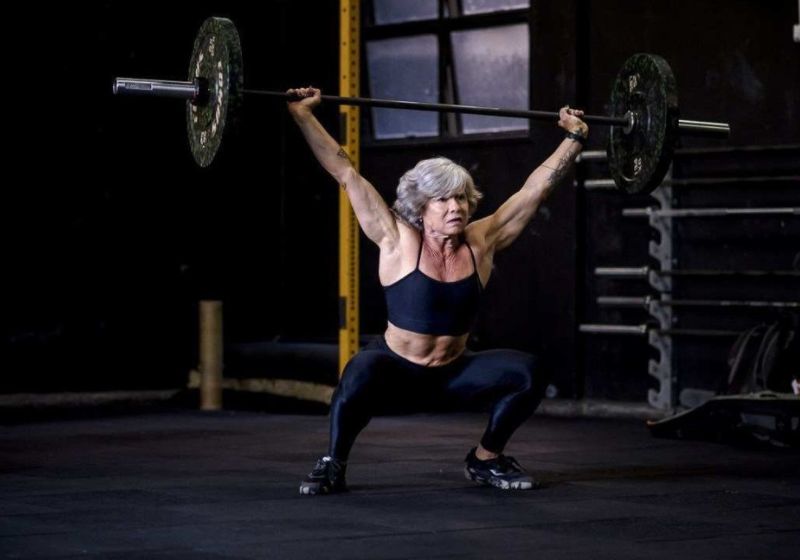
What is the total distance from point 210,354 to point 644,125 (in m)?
3.46

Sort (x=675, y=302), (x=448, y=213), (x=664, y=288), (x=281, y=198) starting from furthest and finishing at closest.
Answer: (x=281, y=198) < (x=664, y=288) < (x=675, y=302) < (x=448, y=213)

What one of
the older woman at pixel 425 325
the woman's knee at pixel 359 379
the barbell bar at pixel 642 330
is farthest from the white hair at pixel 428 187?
the barbell bar at pixel 642 330

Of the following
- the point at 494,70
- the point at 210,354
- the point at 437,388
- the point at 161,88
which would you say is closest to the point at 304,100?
the point at 161,88

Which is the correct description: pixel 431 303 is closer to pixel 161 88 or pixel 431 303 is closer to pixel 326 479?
pixel 326 479

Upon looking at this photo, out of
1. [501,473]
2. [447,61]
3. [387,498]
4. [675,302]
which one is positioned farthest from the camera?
[447,61]

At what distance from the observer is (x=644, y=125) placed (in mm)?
4922

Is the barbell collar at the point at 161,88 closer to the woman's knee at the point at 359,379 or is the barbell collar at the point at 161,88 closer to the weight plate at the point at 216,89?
the weight plate at the point at 216,89

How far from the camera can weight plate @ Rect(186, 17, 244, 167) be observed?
4.39 meters

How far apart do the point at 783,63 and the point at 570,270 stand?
4.79 ft

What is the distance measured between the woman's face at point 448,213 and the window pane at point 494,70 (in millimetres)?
3097

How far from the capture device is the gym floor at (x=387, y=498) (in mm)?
3471

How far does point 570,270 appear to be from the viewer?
24.1 ft

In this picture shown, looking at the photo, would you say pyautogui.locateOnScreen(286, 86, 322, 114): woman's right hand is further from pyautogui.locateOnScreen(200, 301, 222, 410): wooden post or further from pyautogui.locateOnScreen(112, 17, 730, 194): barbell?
pyautogui.locateOnScreen(200, 301, 222, 410): wooden post

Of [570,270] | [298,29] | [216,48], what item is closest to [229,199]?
[298,29]
